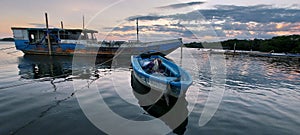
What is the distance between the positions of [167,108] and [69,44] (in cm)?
2342

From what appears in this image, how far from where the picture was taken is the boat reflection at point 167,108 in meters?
5.94

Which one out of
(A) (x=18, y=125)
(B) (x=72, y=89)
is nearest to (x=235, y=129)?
(A) (x=18, y=125)

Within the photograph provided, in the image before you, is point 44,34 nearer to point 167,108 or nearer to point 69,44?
point 69,44

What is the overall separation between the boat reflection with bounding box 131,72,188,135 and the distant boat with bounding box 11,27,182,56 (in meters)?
18.7

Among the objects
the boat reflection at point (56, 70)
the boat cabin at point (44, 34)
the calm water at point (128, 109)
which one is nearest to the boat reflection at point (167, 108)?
the calm water at point (128, 109)

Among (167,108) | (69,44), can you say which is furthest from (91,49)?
(167,108)

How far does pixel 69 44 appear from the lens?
2620 centimetres

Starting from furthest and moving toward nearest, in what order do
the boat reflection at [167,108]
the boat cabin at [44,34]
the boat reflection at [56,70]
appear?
the boat cabin at [44,34] < the boat reflection at [56,70] < the boat reflection at [167,108]

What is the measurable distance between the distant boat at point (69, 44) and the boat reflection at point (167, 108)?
61.5 ft

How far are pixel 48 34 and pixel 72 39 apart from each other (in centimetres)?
328

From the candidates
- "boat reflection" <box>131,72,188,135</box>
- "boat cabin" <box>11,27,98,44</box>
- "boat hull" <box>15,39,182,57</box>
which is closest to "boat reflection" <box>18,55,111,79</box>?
"boat reflection" <box>131,72,188,135</box>

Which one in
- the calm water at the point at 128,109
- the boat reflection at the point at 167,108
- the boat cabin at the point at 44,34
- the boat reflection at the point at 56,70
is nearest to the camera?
the calm water at the point at 128,109

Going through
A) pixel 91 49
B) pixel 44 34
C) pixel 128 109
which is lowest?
pixel 128 109

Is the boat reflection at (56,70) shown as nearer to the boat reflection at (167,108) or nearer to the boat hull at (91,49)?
the boat reflection at (167,108)
